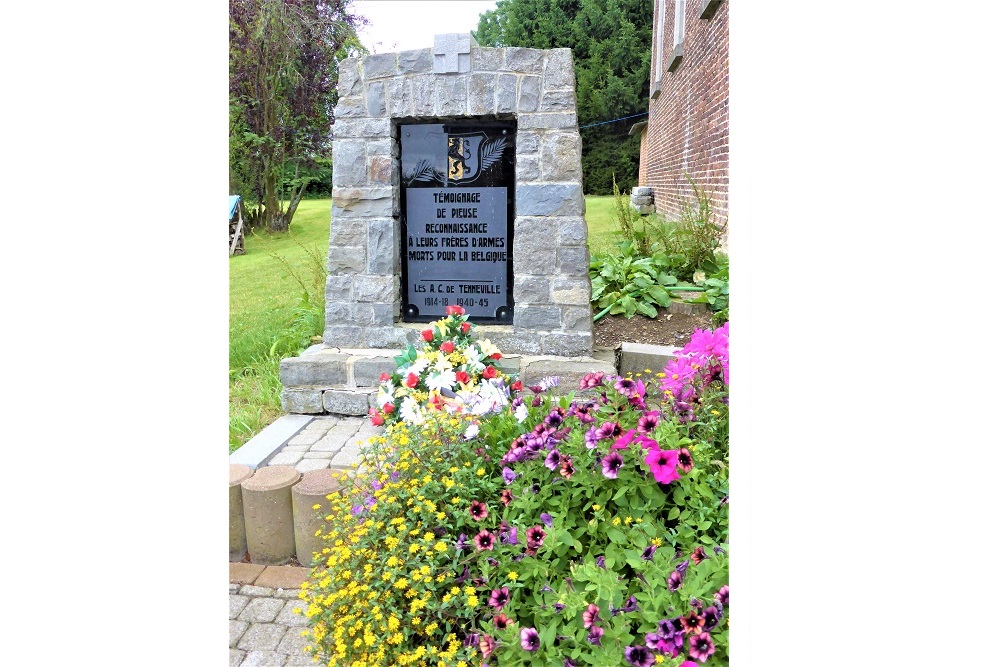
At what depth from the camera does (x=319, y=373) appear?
4520mm

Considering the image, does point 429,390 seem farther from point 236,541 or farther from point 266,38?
point 266,38

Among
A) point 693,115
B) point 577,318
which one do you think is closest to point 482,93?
point 577,318

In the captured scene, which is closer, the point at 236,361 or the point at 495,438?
the point at 495,438

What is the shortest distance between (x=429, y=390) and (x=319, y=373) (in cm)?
91

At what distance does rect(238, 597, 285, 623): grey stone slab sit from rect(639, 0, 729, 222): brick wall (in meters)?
4.28

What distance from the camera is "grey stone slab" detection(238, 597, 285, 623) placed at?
2623 mm

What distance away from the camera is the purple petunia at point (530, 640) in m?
1.76

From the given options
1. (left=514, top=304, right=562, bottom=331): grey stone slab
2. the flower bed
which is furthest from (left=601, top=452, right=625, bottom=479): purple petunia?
(left=514, top=304, right=562, bottom=331): grey stone slab

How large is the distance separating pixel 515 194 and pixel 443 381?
4.21 ft

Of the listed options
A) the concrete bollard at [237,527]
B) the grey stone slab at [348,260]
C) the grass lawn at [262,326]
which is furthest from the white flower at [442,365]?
the grass lawn at [262,326]

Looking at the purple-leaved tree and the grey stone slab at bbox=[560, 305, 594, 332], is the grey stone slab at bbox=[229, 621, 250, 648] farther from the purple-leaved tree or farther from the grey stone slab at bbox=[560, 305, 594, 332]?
the purple-leaved tree

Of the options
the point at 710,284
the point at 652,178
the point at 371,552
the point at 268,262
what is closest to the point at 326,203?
the point at 268,262

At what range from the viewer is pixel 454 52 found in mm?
4367

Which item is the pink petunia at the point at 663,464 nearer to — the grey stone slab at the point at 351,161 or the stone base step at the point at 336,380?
the stone base step at the point at 336,380
